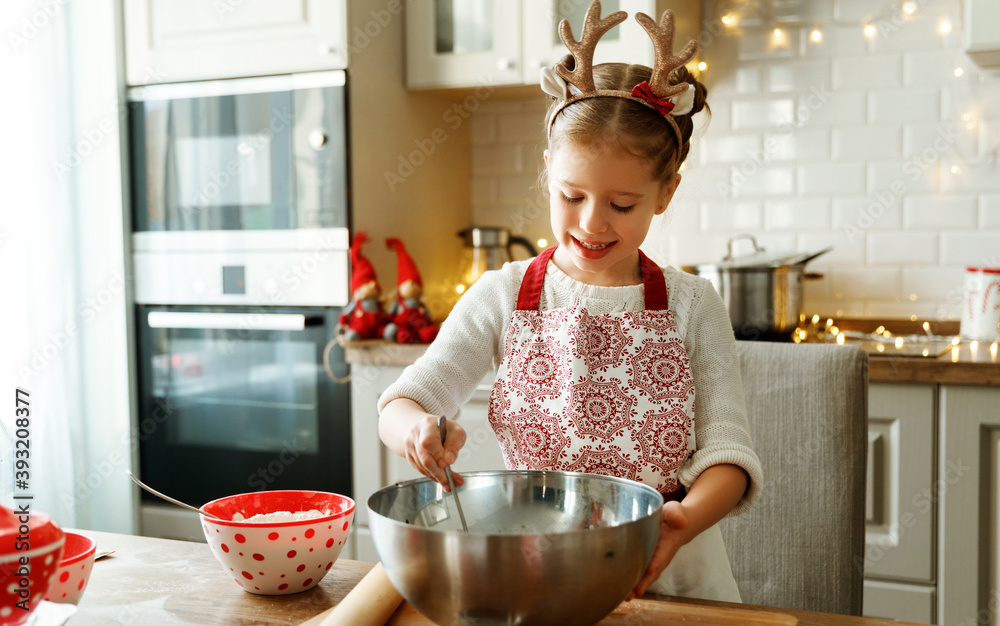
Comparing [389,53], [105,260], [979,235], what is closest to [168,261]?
[105,260]

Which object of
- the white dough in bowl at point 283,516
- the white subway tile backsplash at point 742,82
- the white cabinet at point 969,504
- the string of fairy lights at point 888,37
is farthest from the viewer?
the white subway tile backsplash at point 742,82

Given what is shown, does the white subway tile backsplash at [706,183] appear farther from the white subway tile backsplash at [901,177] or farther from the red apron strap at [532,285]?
the red apron strap at [532,285]

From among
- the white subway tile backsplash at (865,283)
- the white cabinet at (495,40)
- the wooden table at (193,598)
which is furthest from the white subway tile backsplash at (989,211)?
the wooden table at (193,598)

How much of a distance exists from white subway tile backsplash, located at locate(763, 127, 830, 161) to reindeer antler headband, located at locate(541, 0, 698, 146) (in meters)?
1.37

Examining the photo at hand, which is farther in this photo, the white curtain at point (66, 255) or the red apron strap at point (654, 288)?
the white curtain at point (66, 255)

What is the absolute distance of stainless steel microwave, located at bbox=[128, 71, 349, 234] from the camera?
6.65 feet

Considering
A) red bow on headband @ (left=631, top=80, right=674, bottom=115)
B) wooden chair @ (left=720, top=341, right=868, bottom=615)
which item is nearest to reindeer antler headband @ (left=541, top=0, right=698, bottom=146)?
red bow on headband @ (left=631, top=80, right=674, bottom=115)

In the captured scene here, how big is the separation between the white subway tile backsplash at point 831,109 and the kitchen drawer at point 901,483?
0.81m

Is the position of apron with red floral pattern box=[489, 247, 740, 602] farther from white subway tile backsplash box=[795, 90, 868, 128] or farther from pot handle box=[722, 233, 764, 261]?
white subway tile backsplash box=[795, 90, 868, 128]

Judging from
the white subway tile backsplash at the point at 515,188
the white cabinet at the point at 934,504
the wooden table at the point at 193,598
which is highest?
the white subway tile backsplash at the point at 515,188

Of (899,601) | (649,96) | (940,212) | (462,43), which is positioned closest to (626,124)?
(649,96)

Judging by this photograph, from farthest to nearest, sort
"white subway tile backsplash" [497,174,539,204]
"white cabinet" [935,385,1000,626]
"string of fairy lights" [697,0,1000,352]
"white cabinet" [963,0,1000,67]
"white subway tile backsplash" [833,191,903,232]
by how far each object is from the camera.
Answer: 1. "white subway tile backsplash" [497,174,539,204]
2. "white subway tile backsplash" [833,191,903,232]
3. "string of fairy lights" [697,0,1000,352]
4. "white cabinet" [963,0,1000,67]
5. "white cabinet" [935,385,1000,626]

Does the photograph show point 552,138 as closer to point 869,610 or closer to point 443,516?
point 443,516

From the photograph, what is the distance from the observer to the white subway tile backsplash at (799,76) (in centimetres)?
216
